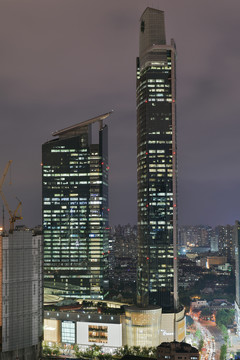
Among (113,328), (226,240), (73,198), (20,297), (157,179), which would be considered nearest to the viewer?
(20,297)

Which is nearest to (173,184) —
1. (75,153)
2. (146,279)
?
(146,279)

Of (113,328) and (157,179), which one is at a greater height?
(157,179)

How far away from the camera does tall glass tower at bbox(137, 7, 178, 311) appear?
61.6 metres

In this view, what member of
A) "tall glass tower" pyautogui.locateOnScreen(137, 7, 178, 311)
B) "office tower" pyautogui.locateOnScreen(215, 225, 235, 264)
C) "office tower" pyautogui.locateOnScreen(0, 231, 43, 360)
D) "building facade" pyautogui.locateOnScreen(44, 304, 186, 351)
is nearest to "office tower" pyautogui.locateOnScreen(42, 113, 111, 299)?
"tall glass tower" pyautogui.locateOnScreen(137, 7, 178, 311)

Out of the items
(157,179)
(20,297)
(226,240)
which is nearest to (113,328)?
(20,297)

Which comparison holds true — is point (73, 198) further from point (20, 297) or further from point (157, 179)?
point (20, 297)

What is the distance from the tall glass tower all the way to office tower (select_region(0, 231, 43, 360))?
2136cm

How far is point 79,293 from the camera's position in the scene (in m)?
82.5

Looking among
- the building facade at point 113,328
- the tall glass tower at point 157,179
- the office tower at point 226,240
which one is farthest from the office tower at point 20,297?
the office tower at point 226,240

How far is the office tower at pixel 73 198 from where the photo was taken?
83875 millimetres

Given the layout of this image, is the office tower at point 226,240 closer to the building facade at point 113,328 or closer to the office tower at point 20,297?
the building facade at point 113,328

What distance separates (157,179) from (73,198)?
25.3m

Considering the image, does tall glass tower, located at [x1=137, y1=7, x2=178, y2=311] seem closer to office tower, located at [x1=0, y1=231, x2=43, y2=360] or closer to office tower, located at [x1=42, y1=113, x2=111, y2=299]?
office tower, located at [x1=42, y1=113, x2=111, y2=299]

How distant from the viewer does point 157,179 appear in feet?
206
